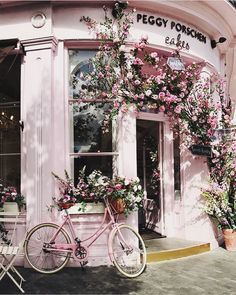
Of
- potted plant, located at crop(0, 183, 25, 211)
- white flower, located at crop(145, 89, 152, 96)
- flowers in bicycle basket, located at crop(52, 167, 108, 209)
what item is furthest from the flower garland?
potted plant, located at crop(0, 183, 25, 211)

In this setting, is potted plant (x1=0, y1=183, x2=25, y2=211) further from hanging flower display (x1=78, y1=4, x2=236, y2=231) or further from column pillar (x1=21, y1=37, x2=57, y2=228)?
hanging flower display (x1=78, y1=4, x2=236, y2=231)

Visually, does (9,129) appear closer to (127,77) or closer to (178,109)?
(127,77)

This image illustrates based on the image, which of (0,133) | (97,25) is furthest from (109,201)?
(97,25)

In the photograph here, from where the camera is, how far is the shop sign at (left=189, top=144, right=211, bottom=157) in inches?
265

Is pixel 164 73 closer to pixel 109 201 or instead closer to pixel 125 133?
pixel 125 133

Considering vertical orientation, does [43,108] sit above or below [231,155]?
above

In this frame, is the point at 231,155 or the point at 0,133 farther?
the point at 231,155

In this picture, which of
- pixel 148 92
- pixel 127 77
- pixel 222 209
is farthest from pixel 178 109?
pixel 222 209

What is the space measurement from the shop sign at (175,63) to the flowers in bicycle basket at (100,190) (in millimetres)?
1993

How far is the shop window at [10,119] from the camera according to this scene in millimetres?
6344

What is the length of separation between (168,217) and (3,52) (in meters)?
4.17

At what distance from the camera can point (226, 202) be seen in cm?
691

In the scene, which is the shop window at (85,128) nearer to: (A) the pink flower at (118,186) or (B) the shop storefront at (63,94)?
(B) the shop storefront at (63,94)

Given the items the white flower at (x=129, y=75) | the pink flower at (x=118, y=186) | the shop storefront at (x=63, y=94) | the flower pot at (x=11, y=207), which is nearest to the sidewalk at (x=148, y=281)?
the shop storefront at (x=63, y=94)
